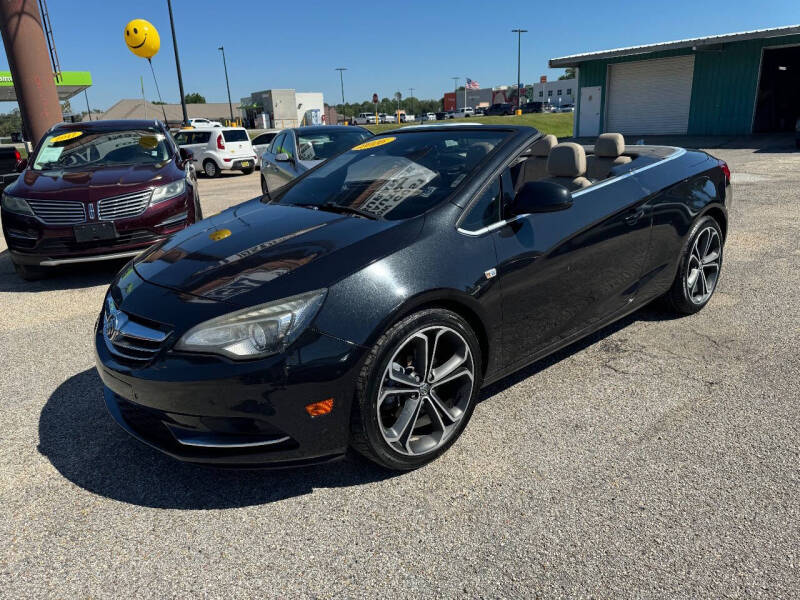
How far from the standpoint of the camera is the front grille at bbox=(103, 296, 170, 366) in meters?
2.34

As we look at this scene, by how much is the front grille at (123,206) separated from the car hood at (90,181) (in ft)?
0.21

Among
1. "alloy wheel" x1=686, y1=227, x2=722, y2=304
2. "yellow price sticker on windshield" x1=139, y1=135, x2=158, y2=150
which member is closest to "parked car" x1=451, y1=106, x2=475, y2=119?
"yellow price sticker on windshield" x1=139, y1=135, x2=158, y2=150

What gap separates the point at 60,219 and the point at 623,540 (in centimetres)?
553

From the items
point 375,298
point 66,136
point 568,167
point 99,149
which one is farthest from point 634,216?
point 66,136

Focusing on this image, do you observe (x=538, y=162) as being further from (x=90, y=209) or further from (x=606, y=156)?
(x=90, y=209)

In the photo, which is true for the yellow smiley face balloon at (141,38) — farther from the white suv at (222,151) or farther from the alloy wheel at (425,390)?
the alloy wheel at (425,390)

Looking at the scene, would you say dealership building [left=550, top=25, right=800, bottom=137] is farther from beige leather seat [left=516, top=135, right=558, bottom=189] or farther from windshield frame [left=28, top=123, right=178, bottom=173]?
beige leather seat [left=516, top=135, right=558, bottom=189]

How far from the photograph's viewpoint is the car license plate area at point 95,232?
5480mm

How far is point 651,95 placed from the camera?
81.4 feet

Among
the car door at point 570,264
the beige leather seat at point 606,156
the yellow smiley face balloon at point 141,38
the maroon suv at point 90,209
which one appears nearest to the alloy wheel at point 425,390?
the car door at point 570,264

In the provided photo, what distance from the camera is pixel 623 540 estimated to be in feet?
7.04

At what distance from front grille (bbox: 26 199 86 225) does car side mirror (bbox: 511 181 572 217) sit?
4.51 meters

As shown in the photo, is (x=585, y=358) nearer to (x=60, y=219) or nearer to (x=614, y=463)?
(x=614, y=463)

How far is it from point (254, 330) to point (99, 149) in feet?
18.7
